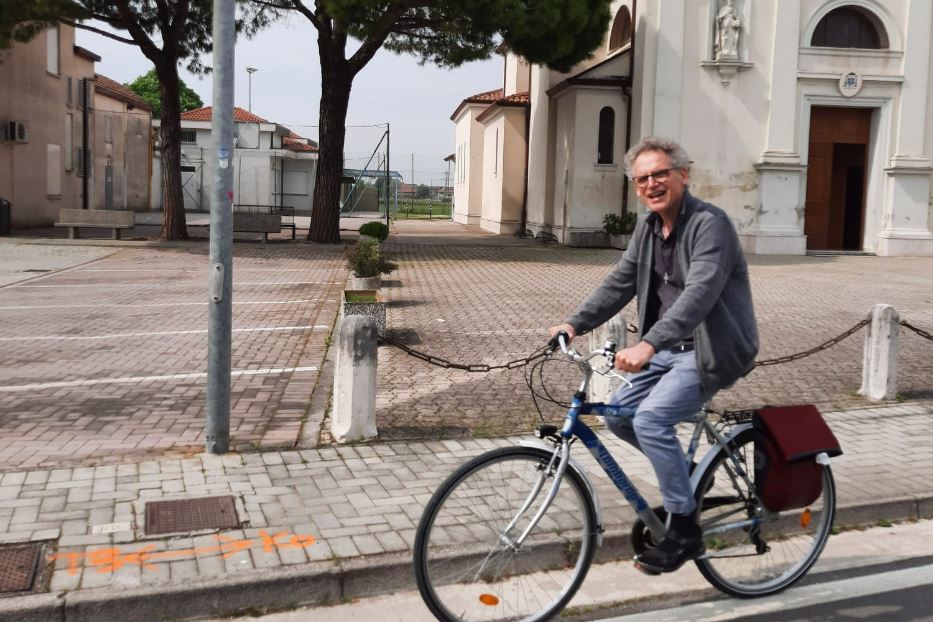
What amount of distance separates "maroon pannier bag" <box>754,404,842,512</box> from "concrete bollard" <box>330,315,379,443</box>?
288 centimetres

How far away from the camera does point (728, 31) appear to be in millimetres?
25172

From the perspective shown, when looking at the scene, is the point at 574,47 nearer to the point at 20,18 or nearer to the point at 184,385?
the point at 20,18

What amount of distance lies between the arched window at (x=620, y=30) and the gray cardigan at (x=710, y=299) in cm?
2658

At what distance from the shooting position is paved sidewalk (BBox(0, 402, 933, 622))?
13.3 ft

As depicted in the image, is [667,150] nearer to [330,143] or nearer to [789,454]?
[789,454]

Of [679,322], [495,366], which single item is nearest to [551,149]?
[495,366]

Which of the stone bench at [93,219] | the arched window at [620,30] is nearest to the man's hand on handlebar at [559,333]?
the stone bench at [93,219]

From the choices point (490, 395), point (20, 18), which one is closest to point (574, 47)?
point (20, 18)

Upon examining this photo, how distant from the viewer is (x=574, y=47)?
2386cm

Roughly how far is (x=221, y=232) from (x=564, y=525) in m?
3.06

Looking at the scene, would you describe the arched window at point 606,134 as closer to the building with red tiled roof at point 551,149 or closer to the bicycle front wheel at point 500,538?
the building with red tiled roof at point 551,149

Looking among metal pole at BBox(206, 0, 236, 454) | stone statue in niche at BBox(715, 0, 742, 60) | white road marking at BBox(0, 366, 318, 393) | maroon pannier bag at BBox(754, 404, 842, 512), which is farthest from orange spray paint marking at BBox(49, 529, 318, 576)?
stone statue in niche at BBox(715, 0, 742, 60)

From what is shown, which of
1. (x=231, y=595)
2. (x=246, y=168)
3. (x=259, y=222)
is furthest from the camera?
(x=246, y=168)

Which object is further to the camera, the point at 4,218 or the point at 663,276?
the point at 4,218
